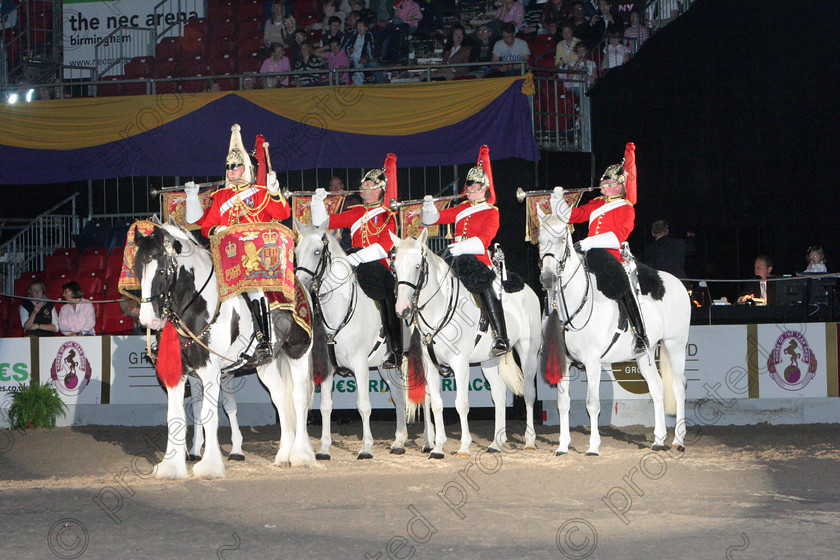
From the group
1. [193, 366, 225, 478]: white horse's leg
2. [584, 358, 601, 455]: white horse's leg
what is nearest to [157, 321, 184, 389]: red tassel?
[193, 366, 225, 478]: white horse's leg

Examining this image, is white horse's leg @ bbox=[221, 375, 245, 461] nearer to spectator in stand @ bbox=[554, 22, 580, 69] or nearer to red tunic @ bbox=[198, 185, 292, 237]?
red tunic @ bbox=[198, 185, 292, 237]

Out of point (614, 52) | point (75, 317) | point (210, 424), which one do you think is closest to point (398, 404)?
point (210, 424)

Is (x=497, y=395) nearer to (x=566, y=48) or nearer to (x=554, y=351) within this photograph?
(x=554, y=351)

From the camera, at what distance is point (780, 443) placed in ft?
31.3

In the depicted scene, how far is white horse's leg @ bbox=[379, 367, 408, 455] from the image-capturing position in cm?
946

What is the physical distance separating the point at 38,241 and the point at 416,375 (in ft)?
31.1

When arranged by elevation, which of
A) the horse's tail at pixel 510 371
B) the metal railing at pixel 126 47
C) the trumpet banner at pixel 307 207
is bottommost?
the horse's tail at pixel 510 371

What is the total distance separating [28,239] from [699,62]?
424 inches

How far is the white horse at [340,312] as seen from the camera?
8758 mm

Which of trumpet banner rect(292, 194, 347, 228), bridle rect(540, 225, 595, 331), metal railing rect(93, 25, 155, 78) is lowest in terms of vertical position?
bridle rect(540, 225, 595, 331)

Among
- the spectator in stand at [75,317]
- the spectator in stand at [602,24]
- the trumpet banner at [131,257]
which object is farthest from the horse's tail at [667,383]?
the spectator in stand at [75,317]

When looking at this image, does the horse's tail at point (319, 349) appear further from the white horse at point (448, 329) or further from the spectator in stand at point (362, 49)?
the spectator in stand at point (362, 49)

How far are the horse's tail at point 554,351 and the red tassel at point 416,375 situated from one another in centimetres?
117

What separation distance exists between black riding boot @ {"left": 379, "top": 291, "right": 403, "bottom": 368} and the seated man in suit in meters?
4.56
